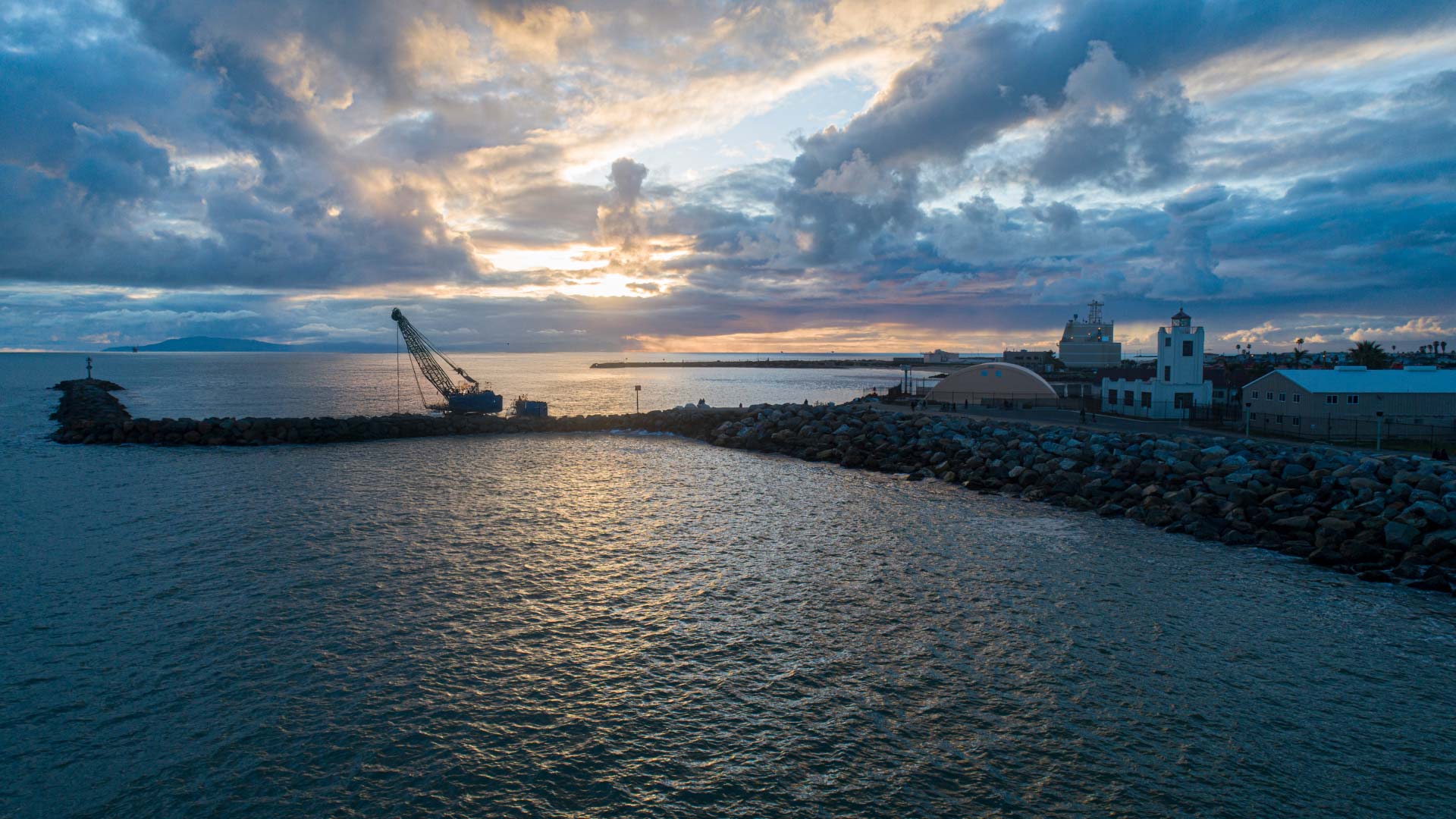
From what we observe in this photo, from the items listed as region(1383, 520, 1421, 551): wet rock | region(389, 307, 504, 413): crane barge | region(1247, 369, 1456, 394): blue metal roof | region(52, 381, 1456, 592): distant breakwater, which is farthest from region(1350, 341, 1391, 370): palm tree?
region(389, 307, 504, 413): crane barge

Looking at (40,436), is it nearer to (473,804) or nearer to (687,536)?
(687,536)

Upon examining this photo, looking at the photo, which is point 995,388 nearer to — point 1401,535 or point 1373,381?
point 1373,381

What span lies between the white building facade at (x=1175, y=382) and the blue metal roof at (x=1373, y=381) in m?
6.22

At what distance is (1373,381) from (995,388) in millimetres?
27684

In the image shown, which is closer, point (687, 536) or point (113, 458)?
point (687, 536)

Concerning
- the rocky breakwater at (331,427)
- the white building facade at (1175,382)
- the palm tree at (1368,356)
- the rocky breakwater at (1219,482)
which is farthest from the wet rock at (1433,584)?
the palm tree at (1368,356)

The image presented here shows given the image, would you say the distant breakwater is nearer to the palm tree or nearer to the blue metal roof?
the blue metal roof

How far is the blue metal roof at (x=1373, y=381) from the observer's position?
4644cm

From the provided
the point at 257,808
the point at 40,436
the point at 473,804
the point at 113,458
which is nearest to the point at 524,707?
the point at 473,804

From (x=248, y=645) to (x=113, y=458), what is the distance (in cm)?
4221

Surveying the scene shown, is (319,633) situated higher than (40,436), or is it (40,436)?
(40,436)

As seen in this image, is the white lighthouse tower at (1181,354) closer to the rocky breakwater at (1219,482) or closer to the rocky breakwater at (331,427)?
the rocky breakwater at (1219,482)

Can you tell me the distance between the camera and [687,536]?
87.7 ft

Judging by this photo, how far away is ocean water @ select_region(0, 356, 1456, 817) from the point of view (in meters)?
11.0
